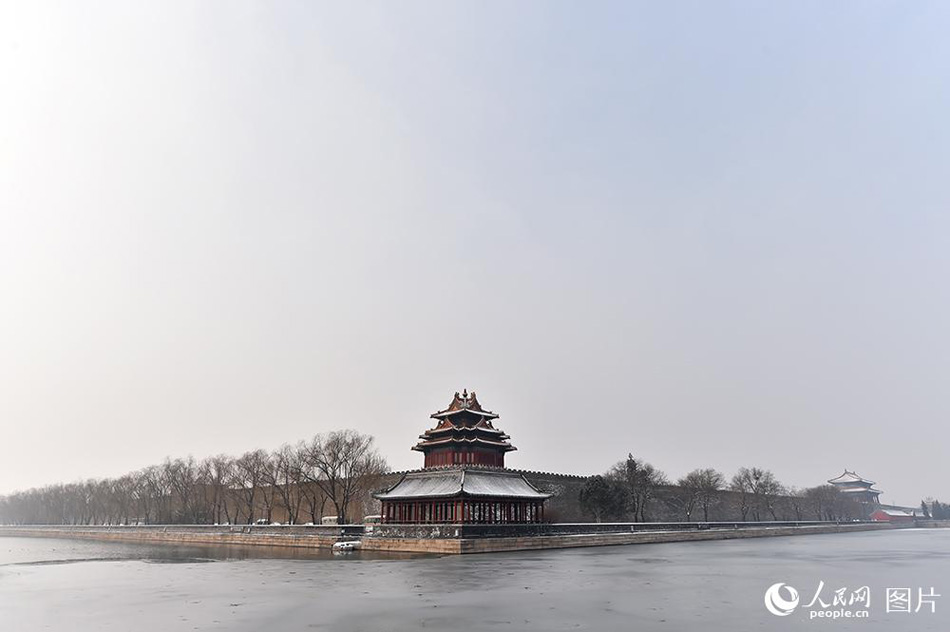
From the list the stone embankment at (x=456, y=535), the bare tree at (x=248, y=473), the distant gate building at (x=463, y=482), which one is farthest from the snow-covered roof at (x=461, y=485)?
the bare tree at (x=248, y=473)

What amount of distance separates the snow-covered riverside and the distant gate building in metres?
12.6

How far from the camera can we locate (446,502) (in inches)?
2180

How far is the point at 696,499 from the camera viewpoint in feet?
308

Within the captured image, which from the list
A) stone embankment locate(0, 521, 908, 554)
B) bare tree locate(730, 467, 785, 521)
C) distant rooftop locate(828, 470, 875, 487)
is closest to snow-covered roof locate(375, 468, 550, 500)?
stone embankment locate(0, 521, 908, 554)

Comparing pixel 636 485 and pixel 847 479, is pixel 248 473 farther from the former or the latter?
pixel 847 479

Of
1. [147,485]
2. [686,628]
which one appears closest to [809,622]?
[686,628]

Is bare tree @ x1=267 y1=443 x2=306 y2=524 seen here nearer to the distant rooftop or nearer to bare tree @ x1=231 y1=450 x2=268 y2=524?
bare tree @ x1=231 y1=450 x2=268 y2=524

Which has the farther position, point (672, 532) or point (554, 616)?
point (672, 532)

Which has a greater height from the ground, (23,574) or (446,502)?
(446,502)

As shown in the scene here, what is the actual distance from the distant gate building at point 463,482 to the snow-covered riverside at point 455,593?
12.6m

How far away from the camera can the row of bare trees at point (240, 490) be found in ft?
252

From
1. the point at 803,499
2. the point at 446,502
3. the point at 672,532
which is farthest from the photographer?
the point at 803,499

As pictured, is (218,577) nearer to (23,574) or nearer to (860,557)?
(23,574)

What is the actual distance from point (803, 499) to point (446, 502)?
289 feet
